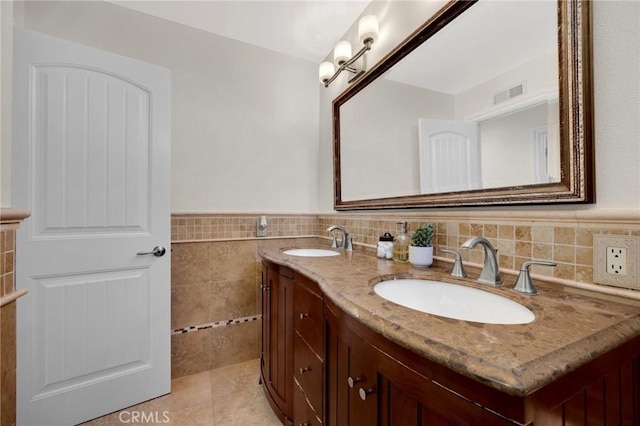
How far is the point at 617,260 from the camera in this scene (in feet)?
2.13

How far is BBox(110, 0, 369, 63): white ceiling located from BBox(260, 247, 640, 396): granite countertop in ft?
6.01

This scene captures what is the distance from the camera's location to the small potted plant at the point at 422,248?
44.2 inches

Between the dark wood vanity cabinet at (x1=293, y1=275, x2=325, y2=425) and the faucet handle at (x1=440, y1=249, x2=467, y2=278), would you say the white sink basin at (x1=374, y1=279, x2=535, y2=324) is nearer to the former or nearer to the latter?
the faucet handle at (x1=440, y1=249, x2=467, y2=278)

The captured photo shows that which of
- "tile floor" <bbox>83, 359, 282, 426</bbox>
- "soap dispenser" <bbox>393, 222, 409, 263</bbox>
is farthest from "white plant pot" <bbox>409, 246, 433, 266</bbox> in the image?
"tile floor" <bbox>83, 359, 282, 426</bbox>

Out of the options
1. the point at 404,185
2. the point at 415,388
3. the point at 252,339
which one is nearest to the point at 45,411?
the point at 252,339

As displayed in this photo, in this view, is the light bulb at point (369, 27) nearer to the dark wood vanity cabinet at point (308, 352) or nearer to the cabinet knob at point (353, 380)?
the dark wood vanity cabinet at point (308, 352)

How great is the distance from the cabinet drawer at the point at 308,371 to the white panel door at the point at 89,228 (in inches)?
38.7

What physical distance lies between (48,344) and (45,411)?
33cm

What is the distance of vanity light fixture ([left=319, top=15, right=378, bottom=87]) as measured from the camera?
149 cm

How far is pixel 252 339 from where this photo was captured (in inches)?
79.7

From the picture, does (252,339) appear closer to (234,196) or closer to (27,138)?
(234,196)

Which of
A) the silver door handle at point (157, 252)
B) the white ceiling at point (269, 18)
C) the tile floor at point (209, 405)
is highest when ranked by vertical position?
the white ceiling at point (269, 18)

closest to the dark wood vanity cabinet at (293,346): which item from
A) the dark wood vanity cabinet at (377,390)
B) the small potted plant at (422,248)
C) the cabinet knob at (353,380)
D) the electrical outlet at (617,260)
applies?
the dark wood vanity cabinet at (377,390)

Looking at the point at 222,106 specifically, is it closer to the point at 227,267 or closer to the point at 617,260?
the point at 227,267
